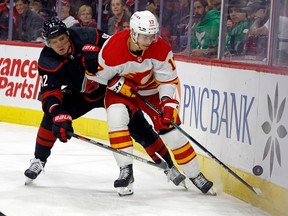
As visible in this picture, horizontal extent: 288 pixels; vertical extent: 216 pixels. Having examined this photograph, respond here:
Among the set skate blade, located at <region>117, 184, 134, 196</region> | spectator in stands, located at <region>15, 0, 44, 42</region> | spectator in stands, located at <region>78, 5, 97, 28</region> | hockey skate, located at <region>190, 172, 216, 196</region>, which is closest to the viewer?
skate blade, located at <region>117, 184, 134, 196</region>

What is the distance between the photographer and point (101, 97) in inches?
221

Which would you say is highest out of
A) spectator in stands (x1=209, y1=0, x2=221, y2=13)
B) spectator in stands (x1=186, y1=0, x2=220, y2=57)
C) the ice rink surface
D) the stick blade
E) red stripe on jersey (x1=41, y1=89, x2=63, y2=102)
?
spectator in stands (x1=209, y1=0, x2=221, y2=13)

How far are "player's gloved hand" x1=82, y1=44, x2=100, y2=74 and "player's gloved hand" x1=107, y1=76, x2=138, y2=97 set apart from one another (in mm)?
123

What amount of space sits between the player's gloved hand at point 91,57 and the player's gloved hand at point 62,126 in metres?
0.31

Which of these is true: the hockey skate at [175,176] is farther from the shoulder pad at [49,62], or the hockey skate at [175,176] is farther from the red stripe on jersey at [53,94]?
the shoulder pad at [49,62]

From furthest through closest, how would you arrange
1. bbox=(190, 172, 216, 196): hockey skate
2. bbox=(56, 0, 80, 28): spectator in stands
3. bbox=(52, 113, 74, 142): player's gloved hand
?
bbox=(56, 0, 80, 28): spectator in stands → bbox=(190, 172, 216, 196): hockey skate → bbox=(52, 113, 74, 142): player's gloved hand

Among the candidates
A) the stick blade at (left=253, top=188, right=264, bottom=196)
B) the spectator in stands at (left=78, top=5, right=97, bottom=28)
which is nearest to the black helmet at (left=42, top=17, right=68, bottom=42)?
the stick blade at (left=253, top=188, right=264, bottom=196)

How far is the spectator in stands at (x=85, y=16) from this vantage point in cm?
856

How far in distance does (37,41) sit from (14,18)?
18.6 inches

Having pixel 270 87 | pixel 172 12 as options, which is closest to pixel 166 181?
pixel 270 87

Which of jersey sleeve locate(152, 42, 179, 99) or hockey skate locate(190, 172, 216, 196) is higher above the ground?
jersey sleeve locate(152, 42, 179, 99)

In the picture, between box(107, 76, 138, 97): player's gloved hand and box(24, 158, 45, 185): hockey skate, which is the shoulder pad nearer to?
box(107, 76, 138, 97): player's gloved hand

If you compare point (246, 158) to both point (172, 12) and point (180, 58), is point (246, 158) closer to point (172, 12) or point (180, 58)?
point (180, 58)

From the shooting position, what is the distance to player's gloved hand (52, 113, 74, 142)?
16.8ft
